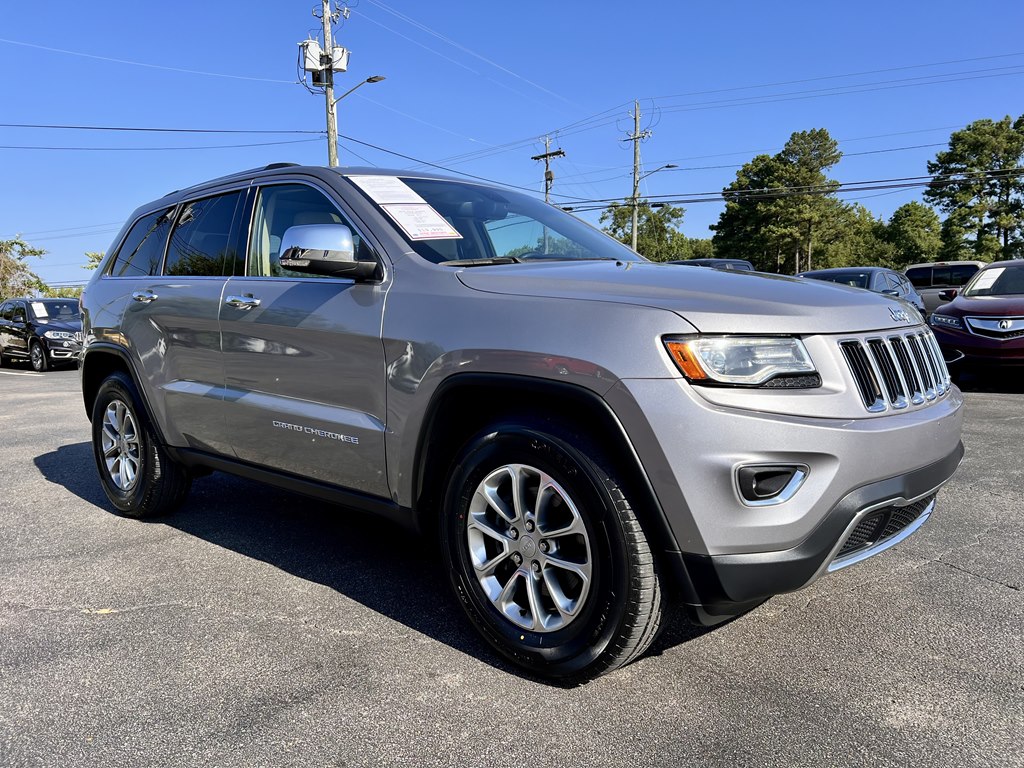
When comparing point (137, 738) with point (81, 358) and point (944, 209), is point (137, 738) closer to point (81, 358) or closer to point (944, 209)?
point (81, 358)

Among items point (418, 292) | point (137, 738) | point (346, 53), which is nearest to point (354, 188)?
point (418, 292)

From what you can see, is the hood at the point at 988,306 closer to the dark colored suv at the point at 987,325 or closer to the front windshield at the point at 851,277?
the dark colored suv at the point at 987,325

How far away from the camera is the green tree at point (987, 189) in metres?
46.0

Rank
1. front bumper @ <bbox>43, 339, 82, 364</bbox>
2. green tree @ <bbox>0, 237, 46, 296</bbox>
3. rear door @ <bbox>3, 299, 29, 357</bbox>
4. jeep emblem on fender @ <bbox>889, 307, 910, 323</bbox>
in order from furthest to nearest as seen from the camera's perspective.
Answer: green tree @ <bbox>0, 237, 46, 296</bbox> < rear door @ <bbox>3, 299, 29, 357</bbox> < front bumper @ <bbox>43, 339, 82, 364</bbox> < jeep emblem on fender @ <bbox>889, 307, 910, 323</bbox>

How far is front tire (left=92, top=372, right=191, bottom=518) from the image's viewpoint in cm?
429

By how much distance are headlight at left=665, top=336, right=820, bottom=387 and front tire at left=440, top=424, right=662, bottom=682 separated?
0.40 m

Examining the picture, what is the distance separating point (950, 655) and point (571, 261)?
2.01 m

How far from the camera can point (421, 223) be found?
316 cm

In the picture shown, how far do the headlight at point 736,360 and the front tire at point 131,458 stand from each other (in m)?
3.18

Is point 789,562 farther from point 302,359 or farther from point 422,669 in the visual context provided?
point 302,359

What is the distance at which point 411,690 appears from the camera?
248 cm

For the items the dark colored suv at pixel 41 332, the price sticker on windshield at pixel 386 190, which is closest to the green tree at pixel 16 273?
the dark colored suv at pixel 41 332

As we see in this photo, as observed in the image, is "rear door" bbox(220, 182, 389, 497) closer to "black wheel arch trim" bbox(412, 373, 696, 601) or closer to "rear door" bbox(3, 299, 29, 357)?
"black wheel arch trim" bbox(412, 373, 696, 601)

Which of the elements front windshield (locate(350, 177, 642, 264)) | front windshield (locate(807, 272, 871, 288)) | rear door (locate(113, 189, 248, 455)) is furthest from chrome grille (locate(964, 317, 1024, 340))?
rear door (locate(113, 189, 248, 455))
